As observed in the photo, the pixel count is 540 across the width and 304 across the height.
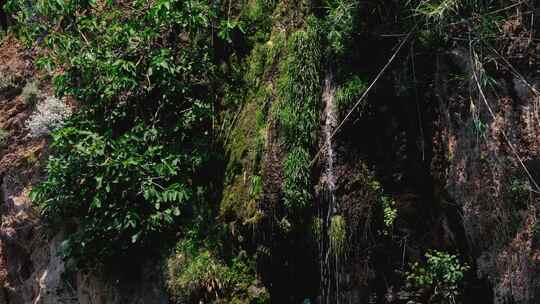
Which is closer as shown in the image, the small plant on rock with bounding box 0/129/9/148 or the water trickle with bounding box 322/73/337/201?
the water trickle with bounding box 322/73/337/201

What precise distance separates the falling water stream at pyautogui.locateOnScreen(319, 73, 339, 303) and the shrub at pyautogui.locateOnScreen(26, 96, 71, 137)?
396 cm

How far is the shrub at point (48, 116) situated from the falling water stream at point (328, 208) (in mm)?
3965

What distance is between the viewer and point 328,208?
16.8 ft

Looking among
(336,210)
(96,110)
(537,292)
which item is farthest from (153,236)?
(537,292)

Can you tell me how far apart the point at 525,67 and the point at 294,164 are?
191 centimetres

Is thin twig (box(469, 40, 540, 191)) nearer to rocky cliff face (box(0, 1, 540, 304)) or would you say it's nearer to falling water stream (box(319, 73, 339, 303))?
rocky cliff face (box(0, 1, 540, 304))

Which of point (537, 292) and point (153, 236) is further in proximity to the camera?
point (153, 236)

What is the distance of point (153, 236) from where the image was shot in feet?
20.8

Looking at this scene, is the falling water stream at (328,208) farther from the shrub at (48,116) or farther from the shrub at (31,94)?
the shrub at (31,94)

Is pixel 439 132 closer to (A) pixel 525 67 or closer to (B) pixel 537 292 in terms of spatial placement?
(A) pixel 525 67

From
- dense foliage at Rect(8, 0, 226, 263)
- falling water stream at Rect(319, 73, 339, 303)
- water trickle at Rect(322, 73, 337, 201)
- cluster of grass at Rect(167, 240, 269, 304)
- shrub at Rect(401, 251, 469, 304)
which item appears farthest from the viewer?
dense foliage at Rect(8, 0, 226, 263)

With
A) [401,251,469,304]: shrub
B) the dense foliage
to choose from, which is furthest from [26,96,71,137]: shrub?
[401,251,469,304]: shrub

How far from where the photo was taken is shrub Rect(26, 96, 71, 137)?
26.0 ft

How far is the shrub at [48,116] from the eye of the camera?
7.94 metres
